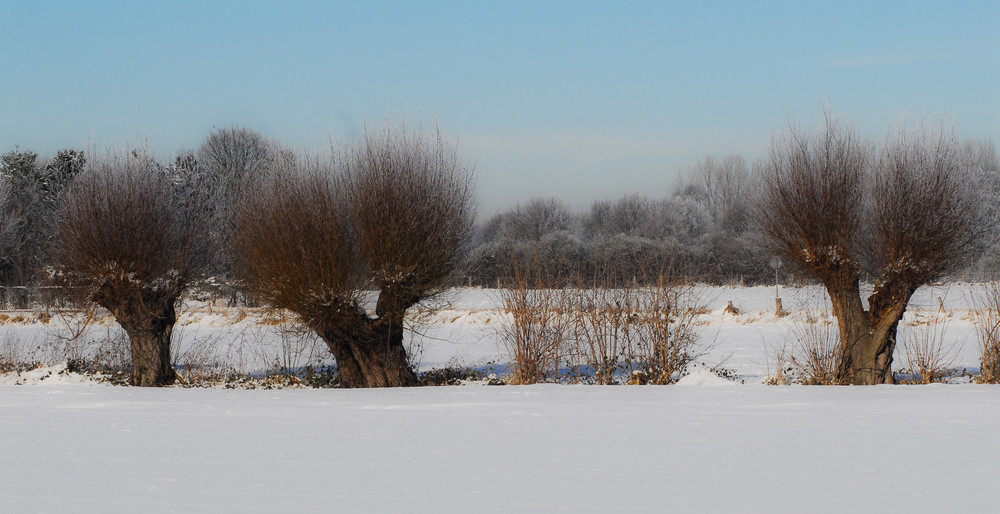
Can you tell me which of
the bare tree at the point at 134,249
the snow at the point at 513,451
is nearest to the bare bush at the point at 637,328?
the snow at the point at 513,451

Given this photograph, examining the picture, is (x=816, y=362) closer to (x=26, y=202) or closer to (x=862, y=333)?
(x=862, y=333)

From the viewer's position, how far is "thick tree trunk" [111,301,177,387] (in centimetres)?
1589

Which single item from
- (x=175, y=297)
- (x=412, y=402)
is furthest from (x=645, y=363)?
(x=175, y=297)

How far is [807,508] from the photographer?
665cm

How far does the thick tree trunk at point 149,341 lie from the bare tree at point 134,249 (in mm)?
18

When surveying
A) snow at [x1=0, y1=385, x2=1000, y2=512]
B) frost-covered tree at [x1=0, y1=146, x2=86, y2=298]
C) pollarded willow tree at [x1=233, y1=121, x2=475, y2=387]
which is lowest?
snow at [x1=0, y1=385, x2=1000, y2=512]

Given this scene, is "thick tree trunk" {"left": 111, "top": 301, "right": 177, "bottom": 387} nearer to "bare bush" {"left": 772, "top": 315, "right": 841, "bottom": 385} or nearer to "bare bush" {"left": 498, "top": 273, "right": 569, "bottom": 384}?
"bare bush" {"left": 498, "top": 273, "right": 569, "bottom": 384}

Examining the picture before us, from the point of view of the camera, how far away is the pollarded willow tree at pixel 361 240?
556 inches

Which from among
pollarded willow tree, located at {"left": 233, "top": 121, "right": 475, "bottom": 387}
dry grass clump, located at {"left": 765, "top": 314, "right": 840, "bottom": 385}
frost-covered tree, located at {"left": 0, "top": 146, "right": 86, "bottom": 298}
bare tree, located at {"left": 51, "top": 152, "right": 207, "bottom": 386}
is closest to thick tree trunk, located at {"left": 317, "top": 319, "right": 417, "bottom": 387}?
pollarded willow tree, located at {"left": 233, "top": 121, "right": 475, "bottom": 387}

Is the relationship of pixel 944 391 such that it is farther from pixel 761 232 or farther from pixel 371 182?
pixel 371 182

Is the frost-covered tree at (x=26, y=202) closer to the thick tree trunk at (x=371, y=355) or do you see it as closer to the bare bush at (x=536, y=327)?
the thick tree trunk at (x=371, y=355)

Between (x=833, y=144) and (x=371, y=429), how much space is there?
900cm

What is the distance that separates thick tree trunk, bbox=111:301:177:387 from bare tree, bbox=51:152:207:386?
18mm

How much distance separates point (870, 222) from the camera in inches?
580
